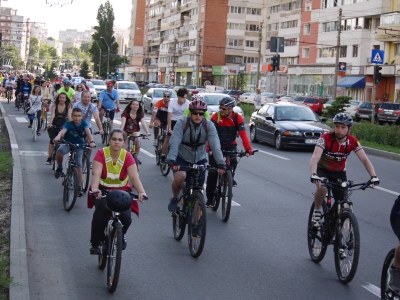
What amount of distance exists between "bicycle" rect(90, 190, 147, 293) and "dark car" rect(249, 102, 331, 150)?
1490 cm

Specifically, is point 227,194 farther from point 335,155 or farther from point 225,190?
point 335,155

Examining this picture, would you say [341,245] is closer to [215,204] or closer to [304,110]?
[215,204]

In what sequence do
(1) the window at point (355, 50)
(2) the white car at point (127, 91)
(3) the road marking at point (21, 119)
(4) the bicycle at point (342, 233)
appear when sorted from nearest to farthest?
(4) the bicycle at point (342, 233)
(3) the road marking at point (21, 119)
(2) the white car at point (127, 91)
(1) the window at point (355, 50)

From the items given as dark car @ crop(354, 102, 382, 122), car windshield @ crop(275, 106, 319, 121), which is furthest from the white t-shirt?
dark car @ crop(354, 102, 382, 122)

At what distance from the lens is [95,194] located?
259 inches

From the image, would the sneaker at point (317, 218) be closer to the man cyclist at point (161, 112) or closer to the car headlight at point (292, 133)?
the man cyclist at point (161, 112)

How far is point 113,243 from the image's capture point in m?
6.55

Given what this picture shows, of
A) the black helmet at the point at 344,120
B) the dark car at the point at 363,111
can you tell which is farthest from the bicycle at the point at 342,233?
the dark car at the point at 363,111

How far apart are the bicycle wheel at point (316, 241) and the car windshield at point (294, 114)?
50.6ft

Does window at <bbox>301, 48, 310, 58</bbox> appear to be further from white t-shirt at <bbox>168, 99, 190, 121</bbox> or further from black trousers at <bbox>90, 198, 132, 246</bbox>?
black trousers at <bbox>90, 198, 132, 246</bbox>

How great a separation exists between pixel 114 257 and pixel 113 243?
137 mm

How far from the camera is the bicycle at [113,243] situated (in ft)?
20.8

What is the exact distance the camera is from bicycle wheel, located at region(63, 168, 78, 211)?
10.6m

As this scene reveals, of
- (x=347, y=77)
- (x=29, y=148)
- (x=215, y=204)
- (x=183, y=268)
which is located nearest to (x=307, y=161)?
(x=29, y=148)
